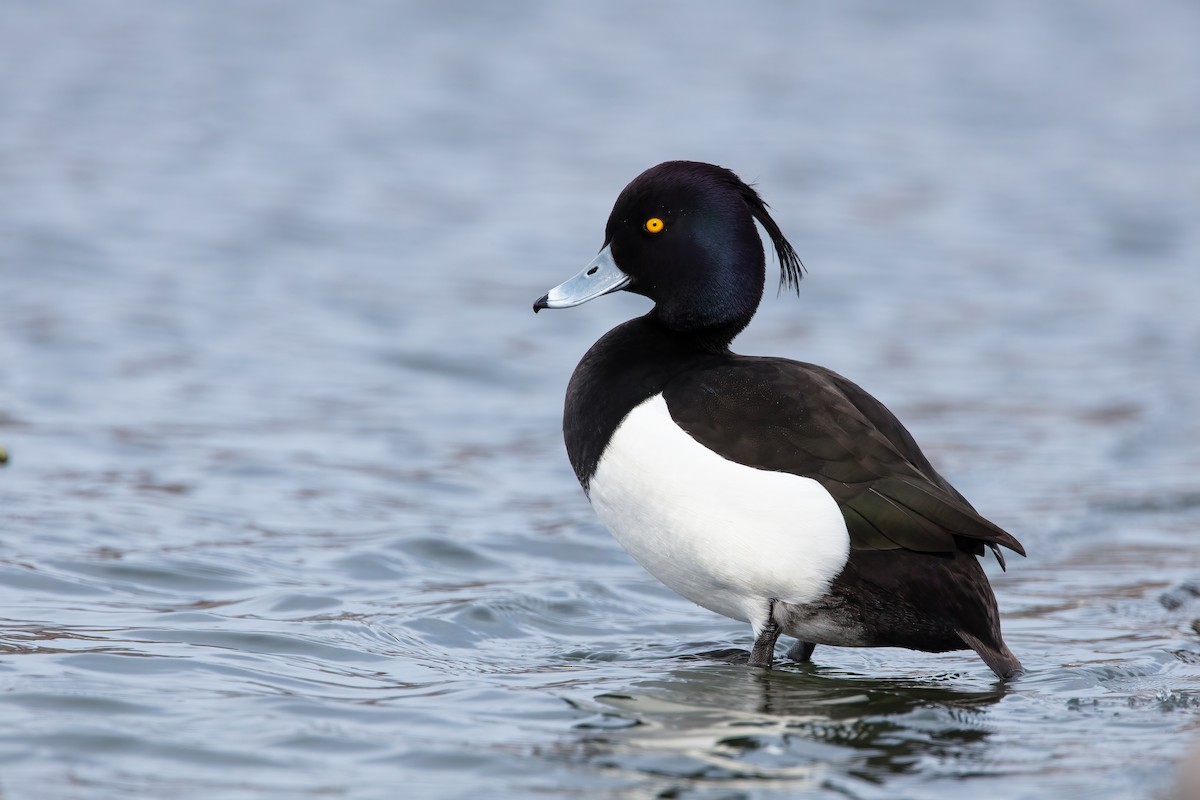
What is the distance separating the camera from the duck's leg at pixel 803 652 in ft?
14.8

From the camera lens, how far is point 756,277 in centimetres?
457

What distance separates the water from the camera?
3.71m

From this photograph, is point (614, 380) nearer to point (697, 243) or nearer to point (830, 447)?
point (697, 243)

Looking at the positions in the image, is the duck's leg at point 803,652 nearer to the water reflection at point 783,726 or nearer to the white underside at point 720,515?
the water reflection at point 783,726

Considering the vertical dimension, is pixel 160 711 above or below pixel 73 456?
below

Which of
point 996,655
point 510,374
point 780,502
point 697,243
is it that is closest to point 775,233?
point 697,243

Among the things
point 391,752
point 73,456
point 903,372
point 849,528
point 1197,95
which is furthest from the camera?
point 1197,95

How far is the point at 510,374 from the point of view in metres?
8.79

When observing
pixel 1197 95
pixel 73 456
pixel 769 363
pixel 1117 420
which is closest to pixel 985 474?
pixel 1117 420

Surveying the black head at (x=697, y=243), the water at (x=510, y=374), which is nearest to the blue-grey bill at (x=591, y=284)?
the black head at (x=697, y=243)

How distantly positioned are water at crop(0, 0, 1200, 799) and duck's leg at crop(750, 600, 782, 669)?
4 centimetres

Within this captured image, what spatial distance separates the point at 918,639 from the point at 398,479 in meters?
3.12

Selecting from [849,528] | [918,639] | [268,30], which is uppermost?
[268,30]

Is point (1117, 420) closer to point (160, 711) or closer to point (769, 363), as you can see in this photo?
point (769, 363)
